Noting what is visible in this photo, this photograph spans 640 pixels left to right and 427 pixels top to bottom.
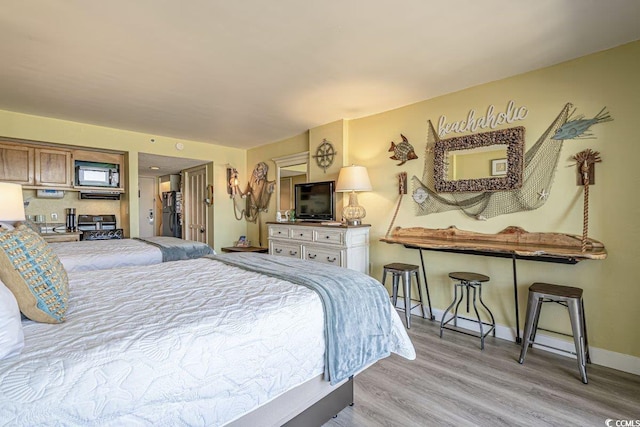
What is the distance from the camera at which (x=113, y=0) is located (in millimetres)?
1750

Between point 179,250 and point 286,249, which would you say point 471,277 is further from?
point 179,250

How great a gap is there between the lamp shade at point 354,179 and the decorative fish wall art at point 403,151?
15.8 inches

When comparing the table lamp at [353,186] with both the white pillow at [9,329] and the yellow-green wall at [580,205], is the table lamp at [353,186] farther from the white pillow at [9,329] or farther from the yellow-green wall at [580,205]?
the white pillow at [9,329]

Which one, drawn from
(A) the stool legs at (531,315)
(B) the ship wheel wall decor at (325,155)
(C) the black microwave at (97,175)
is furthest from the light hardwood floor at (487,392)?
(C) the black microwave at (97,175)

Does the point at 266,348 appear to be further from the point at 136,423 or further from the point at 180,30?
the point at 180,30

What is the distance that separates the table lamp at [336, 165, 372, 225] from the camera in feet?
11.9

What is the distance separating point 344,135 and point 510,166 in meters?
2.00

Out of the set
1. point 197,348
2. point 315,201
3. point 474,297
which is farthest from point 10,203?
point 474,297

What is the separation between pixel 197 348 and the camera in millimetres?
1031

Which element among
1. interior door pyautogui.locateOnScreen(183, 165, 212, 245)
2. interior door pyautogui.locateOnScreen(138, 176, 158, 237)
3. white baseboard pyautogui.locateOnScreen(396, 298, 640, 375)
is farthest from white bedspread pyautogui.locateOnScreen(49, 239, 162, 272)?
interior door pyautogui.locateOnScreen(138, 176, 158, 237)

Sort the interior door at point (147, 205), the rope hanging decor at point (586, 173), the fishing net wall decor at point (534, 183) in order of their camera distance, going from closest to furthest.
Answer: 1. the rope hanging decor at point (586, 173)
2. the fishing net wall decor at point (534, 183)
3. the interior door at point (147, 205)

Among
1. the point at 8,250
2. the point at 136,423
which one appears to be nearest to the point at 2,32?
the point at 8,250

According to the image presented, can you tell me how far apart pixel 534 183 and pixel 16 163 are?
19.3 feet

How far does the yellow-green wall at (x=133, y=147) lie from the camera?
379cm
